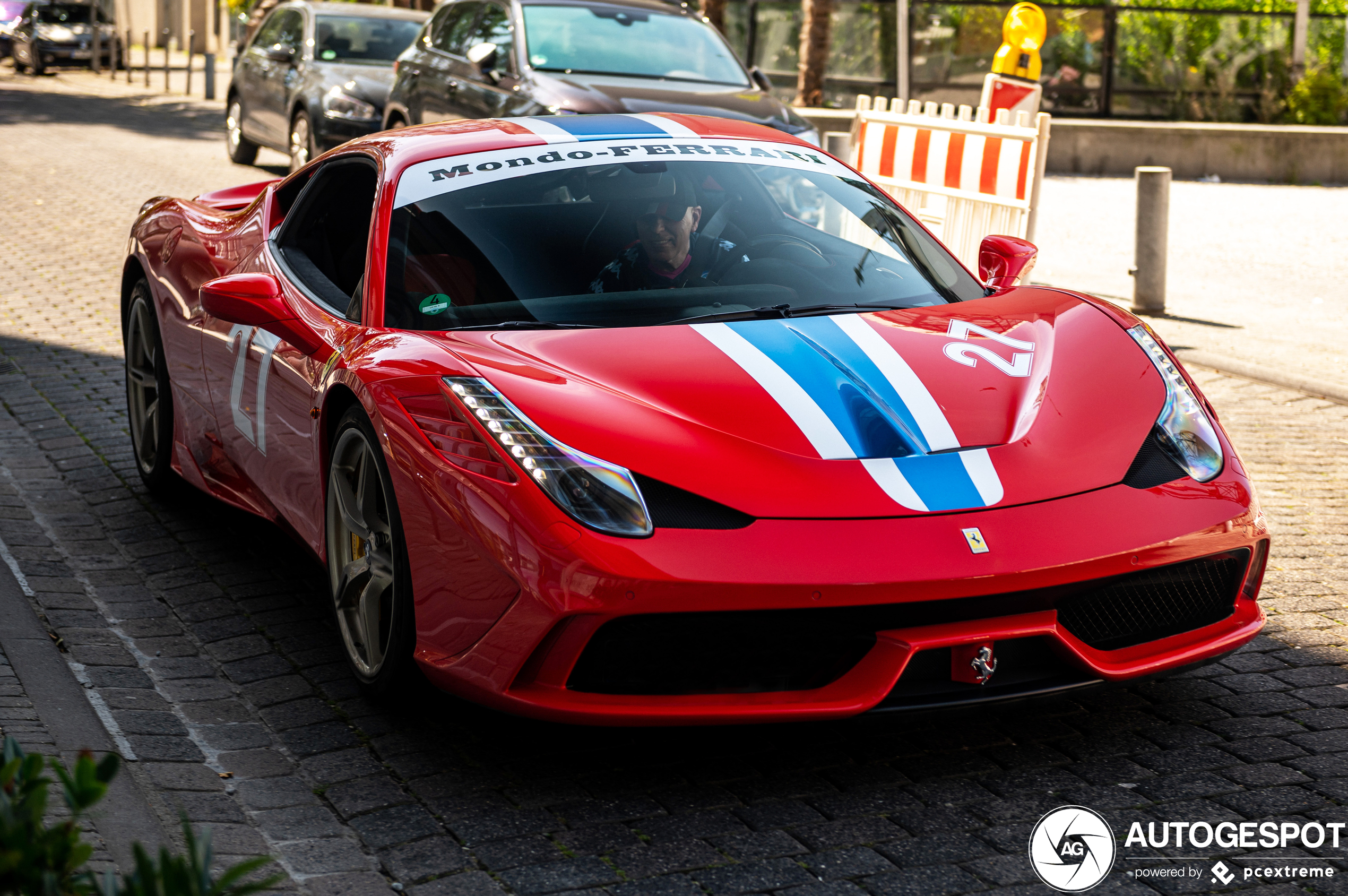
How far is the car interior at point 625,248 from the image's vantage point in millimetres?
4098

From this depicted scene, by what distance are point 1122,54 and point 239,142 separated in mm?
11617

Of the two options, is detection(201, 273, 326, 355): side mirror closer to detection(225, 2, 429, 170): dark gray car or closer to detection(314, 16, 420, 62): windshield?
detection(225, 2, 429, 170): dark gray car

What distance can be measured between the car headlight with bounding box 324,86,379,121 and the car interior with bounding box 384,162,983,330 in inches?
428

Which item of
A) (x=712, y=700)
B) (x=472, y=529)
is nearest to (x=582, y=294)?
(x=472, y=529)

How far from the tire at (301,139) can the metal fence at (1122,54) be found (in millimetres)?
8763

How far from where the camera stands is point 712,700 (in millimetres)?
3195

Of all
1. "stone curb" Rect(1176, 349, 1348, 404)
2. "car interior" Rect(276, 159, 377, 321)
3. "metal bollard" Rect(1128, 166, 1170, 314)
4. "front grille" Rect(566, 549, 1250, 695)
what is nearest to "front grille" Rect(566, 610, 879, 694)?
"front grille" Rect(566, 549, 1250, 695)

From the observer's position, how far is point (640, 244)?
4293mm

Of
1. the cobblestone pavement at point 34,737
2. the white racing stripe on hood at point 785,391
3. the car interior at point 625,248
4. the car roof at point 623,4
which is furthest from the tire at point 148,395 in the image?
the car roof at point 623,4

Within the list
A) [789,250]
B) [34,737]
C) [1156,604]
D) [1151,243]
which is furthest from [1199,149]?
[34,737]

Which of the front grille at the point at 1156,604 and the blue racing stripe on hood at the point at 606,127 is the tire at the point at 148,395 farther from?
the front grille at the point at 1156,604

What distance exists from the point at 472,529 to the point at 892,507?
2.91 feet

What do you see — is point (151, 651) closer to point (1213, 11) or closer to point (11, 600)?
point (11, 600)

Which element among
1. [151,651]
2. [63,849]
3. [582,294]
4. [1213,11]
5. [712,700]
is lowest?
[151,651]
